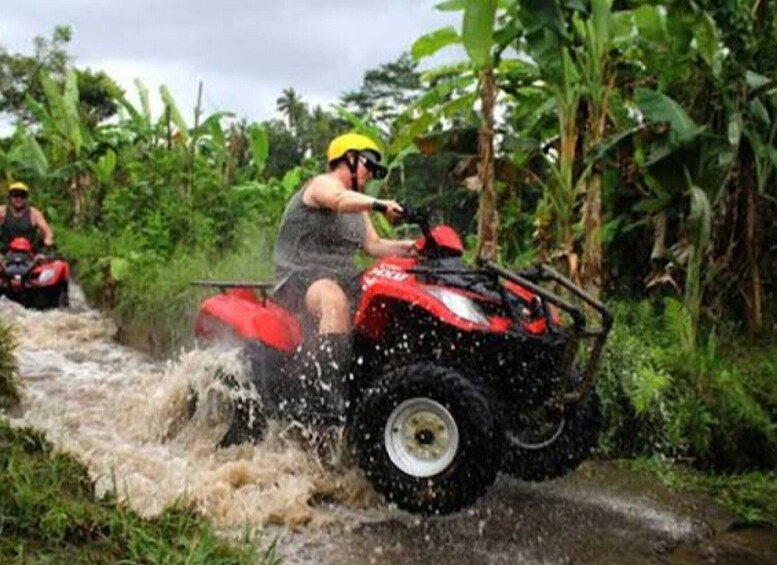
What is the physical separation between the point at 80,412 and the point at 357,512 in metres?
2.69

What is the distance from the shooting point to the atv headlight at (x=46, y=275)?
11578 mm

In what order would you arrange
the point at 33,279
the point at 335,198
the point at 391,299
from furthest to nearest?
1. the point at 33,279
2. the point at 335,198
3. the point at 391,299

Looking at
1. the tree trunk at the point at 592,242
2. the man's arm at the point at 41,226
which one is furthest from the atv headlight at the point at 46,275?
the tree trunk at the point at 592,242

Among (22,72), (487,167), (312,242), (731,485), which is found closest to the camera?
(312,242)

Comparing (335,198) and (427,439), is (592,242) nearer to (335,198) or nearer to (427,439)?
(335,198)

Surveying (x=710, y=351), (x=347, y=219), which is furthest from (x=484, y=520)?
(x=710, y=351)

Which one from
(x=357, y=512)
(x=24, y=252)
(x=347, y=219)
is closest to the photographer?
(x=357, y=512)

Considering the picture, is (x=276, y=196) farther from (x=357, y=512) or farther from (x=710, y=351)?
(x=357, y=512)

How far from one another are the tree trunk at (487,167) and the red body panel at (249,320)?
2.50 m

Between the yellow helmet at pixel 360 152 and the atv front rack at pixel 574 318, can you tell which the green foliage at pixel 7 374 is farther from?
the atv front rack at pixel 574 318

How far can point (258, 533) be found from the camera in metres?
4.06

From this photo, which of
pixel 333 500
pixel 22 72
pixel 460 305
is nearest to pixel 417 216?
pixel 460 305

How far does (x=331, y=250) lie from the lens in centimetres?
560

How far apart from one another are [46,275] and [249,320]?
6.88 meters
